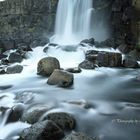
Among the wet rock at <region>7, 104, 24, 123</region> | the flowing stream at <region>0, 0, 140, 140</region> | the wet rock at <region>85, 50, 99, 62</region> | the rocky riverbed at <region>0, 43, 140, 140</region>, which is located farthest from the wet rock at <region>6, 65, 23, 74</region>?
the wet rock at <region>7, 104, 24, 123</region>

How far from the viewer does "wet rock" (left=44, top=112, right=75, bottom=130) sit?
623 centimetres

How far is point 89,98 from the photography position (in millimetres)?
8453

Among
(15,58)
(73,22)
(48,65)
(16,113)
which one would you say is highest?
(73,22)

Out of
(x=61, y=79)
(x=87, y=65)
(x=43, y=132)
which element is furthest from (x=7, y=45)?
(x=43, y=132)

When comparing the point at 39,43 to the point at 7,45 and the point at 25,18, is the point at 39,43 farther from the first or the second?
the point at 25,18

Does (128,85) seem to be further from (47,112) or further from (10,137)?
(10,137)

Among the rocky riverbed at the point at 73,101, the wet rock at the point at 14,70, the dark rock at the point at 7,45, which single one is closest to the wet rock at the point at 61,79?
the rocky riverbed at the point at 73,101

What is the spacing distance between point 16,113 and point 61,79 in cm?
253

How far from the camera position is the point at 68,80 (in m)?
9.56

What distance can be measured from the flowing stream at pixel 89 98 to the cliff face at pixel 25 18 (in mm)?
6630

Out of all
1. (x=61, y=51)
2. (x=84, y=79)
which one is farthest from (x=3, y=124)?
(x=61, y=51)

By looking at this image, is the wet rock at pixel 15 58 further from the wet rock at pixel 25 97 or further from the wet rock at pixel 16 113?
the wet rock at pixel 16 113

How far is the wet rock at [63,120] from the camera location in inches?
245

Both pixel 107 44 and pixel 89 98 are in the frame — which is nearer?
pixel 89 98
